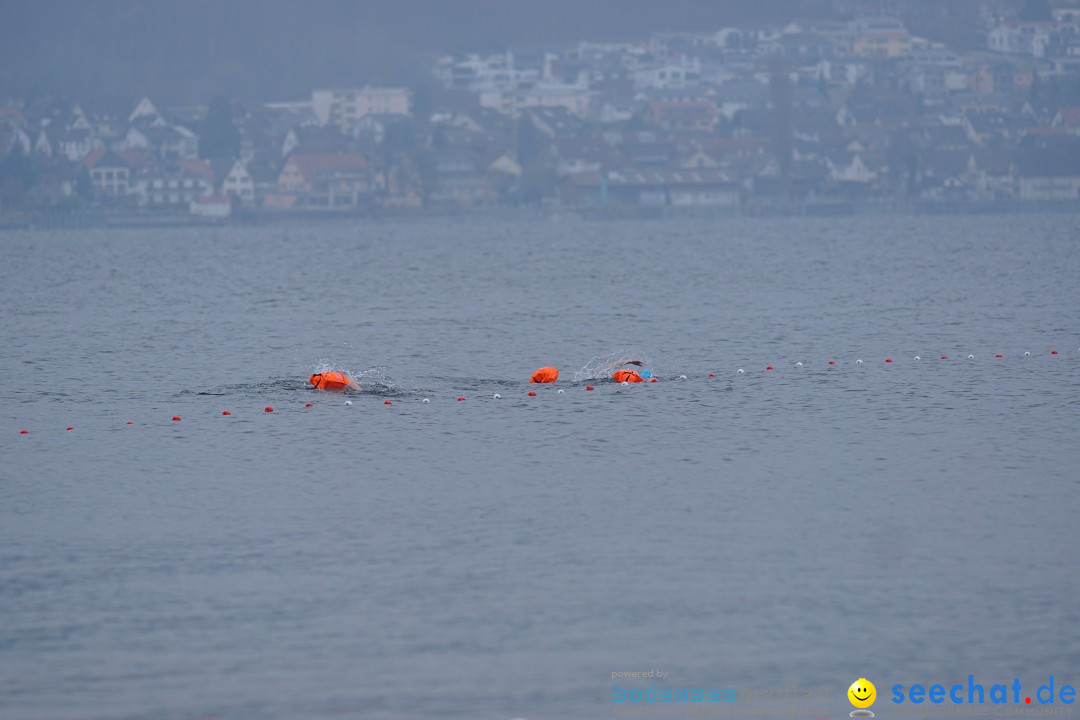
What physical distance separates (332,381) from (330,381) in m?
0.06

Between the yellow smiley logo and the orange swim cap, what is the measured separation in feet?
73.3

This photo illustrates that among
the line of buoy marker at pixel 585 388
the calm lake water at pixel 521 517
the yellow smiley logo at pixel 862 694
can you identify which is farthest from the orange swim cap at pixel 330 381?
the yellow smiley logo at pixel 862 694

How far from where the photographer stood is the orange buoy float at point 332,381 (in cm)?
3778

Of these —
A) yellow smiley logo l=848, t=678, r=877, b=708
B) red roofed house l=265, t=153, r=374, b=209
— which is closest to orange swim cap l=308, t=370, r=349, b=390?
yellow smiley logo l=848, t=678, r=877, b=708

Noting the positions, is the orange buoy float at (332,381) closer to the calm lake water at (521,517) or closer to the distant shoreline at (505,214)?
the calm lake water at (521,517)

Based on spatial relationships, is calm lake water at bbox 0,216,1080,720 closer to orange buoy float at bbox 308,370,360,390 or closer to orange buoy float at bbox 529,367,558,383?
orange buoy float at bbox 529,367,558,383

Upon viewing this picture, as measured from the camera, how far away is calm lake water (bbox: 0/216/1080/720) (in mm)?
17984

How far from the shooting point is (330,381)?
124 feet

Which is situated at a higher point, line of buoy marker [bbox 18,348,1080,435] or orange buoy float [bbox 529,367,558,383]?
orange buoy float [bbox 529,367,558,383]

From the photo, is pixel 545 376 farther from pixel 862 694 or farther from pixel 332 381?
pixel 862 694

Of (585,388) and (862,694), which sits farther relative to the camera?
(585,388)

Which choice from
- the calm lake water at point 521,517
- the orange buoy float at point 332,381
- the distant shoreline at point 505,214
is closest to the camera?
the calm lake water at point 521,517

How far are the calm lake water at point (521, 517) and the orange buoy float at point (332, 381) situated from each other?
66 cm

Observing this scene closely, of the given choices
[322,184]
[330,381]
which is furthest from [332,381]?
[322,184]
